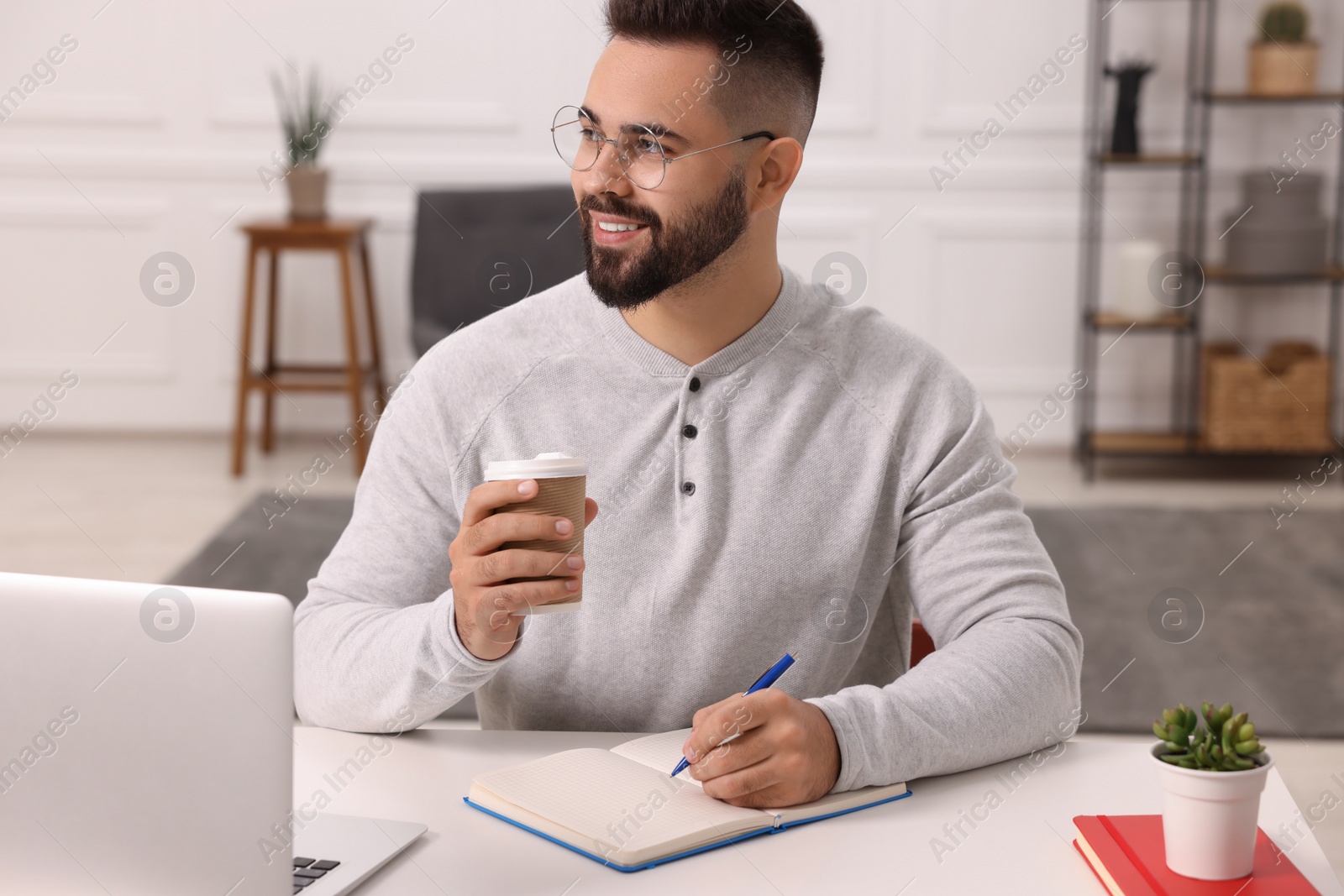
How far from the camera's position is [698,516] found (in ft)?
4.52

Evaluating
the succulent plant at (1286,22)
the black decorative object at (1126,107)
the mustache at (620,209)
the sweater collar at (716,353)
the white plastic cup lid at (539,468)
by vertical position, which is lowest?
the white plastic cup lid at (539,468)

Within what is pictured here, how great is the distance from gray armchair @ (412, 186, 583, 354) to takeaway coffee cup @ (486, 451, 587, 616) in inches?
131

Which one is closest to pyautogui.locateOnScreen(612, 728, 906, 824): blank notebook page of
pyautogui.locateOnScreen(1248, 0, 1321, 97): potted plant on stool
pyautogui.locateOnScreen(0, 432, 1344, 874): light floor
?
pyautogui.locateOnScreen(0, 432, 1344, 874): light floor

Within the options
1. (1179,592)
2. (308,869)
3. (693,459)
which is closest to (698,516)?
(693,459)

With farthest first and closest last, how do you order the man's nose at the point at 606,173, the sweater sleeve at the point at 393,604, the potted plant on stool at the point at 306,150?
1. the potted plant on stool at the point at 306,150
2. the man's nose at the point at 606,173
3. the sweater sleeve at the point at 393,604

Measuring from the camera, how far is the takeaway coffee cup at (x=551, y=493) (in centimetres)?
106

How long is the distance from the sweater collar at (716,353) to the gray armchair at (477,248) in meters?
2.92

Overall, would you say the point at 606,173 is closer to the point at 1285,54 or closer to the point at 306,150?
the point at 306,150

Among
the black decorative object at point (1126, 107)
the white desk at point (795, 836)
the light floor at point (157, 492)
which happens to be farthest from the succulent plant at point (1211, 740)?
the black decorative object at point (1126, 107)

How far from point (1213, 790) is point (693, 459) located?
62 centimetres

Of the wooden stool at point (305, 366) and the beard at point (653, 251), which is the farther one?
the wooden stool at point (305, 366)

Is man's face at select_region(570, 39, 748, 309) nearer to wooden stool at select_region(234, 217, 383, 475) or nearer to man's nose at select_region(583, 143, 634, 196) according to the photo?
man's nose at select_region(583, 143, 634, 196)

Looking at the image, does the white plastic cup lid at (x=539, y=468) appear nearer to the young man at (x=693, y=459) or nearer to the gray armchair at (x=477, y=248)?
the young man at (x=693, y=459)

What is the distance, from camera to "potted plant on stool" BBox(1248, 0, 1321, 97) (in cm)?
452
